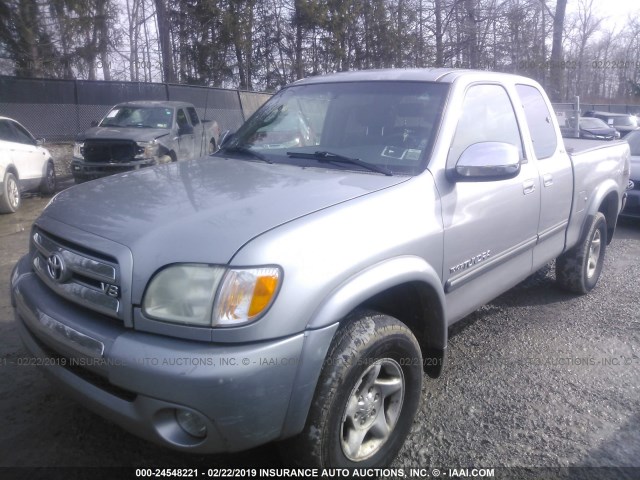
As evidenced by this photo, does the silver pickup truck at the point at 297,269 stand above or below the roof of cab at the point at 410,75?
below

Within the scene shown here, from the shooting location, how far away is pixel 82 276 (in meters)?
2.35

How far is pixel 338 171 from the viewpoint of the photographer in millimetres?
3059

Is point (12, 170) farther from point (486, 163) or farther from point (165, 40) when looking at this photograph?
point (165, 40)

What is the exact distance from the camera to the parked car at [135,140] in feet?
33.7

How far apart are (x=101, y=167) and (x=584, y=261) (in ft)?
27.7

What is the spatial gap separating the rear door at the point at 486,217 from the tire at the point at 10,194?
7829mm

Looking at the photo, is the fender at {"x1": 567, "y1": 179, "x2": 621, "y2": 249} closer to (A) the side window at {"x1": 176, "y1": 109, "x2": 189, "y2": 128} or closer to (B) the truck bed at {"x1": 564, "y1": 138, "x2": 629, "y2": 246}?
(B) the truck bed at {"x1": 564, "y1": 138, "x2": 629, "y2": 246}

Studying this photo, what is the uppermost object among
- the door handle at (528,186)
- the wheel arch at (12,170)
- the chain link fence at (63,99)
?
the chain link fence at (63,99)

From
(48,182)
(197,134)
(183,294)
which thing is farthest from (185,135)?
(183,294)

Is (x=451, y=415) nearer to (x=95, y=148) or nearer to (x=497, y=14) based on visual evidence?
(x=95, y=148)

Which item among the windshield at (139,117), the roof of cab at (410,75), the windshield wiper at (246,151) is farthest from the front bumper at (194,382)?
the windshield at (139,117)

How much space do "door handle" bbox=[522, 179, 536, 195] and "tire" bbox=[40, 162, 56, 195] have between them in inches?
378

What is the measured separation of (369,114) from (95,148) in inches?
328

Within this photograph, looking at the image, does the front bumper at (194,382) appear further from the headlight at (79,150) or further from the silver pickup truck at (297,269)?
the headlight at (79,150)
